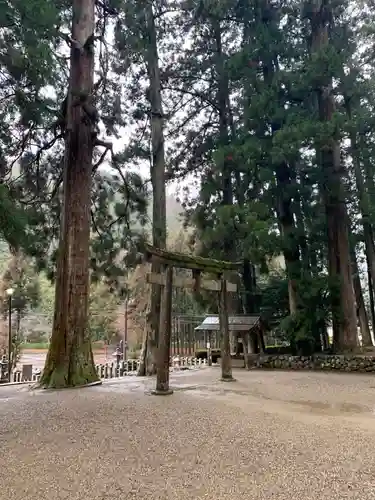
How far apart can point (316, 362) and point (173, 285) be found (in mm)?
4476

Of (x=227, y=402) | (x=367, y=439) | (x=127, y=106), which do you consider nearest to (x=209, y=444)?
(x=367, y=439)

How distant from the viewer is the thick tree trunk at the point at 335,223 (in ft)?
27.3

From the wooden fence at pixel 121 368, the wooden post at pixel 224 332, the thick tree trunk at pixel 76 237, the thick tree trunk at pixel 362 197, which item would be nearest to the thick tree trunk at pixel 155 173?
the wooden fence at pixel 121 368

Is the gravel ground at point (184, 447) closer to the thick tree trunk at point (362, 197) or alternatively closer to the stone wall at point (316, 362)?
the stone wall at point (316, 362)

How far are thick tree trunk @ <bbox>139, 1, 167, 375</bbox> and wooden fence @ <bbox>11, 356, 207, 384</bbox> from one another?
3.63 feet

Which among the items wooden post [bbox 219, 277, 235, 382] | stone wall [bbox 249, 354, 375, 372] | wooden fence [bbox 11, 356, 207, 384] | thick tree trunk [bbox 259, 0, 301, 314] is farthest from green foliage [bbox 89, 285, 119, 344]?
wooden post [bbox 219, 277, 235, 382]

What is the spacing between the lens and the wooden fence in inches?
339

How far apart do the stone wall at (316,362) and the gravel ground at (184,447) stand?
326 cm

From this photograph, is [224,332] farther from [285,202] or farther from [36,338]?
[36,338]

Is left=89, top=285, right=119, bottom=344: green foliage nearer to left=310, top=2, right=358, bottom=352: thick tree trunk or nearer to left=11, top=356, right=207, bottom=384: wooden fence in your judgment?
left=11, top=356, right=207, bottom=384: wooden fence

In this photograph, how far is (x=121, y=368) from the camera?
359 inches

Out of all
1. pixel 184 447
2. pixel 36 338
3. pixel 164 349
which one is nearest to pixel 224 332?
pixel 164 349

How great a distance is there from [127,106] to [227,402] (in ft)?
25.2

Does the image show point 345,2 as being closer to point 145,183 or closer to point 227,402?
point 145,183
